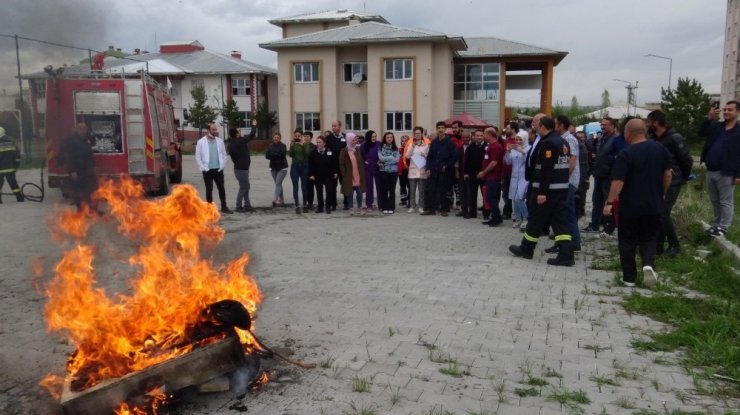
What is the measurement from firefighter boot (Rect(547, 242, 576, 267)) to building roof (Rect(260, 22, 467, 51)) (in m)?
30.3

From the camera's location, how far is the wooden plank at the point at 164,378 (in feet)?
11.3

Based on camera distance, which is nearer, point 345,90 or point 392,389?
point 392,389

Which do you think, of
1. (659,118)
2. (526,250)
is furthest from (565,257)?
(659,118)

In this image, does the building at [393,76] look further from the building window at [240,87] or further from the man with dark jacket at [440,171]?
the man with dark jacket at [440,171]

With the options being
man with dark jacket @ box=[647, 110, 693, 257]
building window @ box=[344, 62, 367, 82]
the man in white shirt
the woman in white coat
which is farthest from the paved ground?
building window @ box=[344, 62, 367, 82]

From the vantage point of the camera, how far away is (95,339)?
3902 millimetres

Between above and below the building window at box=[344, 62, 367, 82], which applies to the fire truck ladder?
below

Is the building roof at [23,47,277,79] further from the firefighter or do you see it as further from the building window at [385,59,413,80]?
the firefighter

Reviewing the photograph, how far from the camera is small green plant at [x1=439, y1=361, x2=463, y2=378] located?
4.19 metres

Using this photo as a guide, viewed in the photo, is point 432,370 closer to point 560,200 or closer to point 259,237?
point 560,200

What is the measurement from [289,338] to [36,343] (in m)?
2.11

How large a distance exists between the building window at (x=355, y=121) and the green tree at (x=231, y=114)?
10372 mm

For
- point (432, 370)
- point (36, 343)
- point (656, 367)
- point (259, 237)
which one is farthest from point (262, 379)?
point (259, 237)

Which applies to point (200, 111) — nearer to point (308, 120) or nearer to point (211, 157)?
point (308, 120)
